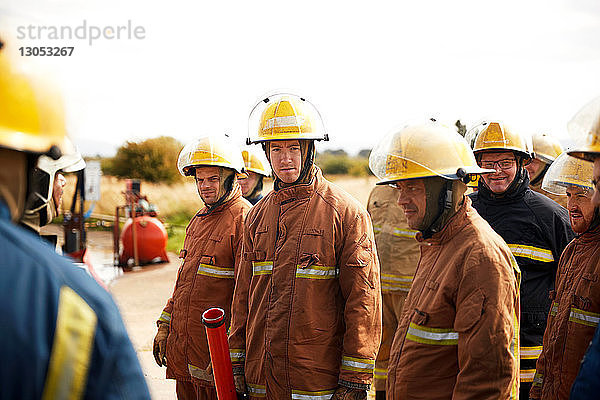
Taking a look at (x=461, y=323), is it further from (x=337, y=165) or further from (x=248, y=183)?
(x=337, y=165)

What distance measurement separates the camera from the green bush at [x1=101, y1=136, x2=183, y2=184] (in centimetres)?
3369

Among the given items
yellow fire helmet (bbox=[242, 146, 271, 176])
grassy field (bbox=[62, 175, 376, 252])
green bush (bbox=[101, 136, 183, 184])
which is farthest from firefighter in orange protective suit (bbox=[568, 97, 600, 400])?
green bush (bbox=[101, 136, 183, 184])

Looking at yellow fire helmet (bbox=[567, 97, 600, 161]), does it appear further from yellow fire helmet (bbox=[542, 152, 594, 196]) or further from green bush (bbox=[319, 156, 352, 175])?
green bush (bbox=[319, 156, 352, 175])

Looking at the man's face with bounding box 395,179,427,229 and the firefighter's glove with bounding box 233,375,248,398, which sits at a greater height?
the man's face with bounding box 395,179,427,229

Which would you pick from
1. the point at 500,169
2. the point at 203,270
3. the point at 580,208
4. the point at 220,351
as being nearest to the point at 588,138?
the point at 580,208

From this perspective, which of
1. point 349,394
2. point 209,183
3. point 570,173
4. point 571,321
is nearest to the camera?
point 571,321

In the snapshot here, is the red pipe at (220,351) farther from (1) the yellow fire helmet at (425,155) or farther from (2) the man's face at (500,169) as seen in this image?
(2) the man's face at (500,169)

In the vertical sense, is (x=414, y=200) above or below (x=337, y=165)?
above

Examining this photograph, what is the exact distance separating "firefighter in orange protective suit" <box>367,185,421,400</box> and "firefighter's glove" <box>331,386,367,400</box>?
7.24 feet

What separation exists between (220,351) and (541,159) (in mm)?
4060

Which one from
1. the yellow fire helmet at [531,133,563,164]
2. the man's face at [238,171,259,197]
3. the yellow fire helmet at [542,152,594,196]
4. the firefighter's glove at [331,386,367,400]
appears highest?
the yellow fire helmet at [531,133,563,164]

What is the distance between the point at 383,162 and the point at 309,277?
2.81ft

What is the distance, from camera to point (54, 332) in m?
1.19

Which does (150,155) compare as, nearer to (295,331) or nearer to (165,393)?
(165,393)
